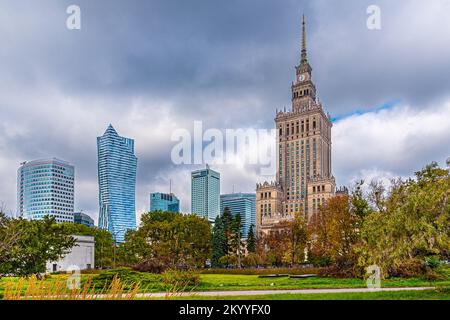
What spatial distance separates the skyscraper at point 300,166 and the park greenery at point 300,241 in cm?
3221

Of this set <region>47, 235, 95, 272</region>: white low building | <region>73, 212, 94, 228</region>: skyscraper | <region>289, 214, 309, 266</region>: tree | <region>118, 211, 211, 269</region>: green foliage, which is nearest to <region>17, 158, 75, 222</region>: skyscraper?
<region>118, 211, 211, 269</region>: green foliage

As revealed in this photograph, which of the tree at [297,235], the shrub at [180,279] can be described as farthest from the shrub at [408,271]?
the tree at [297,235]

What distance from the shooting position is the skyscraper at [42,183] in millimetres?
14196

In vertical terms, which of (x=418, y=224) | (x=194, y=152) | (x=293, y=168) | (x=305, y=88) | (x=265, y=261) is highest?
(x=305, y=88)

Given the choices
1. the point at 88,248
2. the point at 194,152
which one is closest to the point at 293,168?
the point at 88,248

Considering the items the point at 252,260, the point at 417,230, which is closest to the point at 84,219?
the point at 252,260

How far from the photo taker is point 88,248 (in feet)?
130

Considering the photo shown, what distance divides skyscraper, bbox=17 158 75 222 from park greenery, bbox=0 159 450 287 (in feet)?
2.88

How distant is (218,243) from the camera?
141 ft

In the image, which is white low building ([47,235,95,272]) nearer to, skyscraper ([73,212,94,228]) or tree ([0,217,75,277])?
tree ([0,217,75,277])

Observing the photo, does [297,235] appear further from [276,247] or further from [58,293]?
[58,293]

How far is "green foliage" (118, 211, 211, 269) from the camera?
35.2 m
